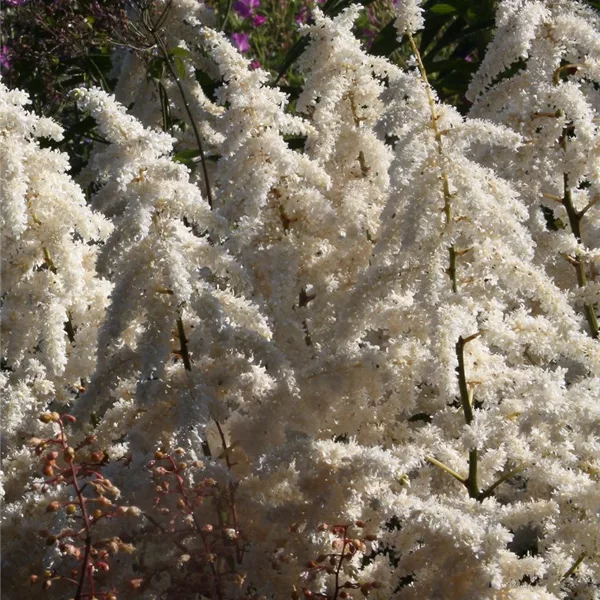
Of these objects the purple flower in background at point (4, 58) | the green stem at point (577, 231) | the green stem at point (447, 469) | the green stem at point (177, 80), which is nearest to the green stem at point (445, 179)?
the green stem at point (447, 469)

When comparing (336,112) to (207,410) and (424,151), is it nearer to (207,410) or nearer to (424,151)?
(424,151)

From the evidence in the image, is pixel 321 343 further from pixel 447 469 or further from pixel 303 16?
pixel 303 16

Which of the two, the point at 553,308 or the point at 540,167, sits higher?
the point at 540,167

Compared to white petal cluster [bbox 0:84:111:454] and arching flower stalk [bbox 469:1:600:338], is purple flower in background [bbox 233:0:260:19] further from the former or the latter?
white petal cluster [bbox 0:84:111:454]

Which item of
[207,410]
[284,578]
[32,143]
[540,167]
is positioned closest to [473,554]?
[284,578]

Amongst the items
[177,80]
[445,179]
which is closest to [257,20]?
[177,80]

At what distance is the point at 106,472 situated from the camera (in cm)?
228

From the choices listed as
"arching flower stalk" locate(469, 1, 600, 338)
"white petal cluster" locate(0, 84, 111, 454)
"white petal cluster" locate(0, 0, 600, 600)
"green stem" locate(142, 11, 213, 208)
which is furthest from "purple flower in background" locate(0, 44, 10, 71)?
"arching flower stalk" locate(469, 1, 600, 338)

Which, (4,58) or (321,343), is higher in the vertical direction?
(321,343)

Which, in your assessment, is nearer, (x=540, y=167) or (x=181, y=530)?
(x=181, y=530)

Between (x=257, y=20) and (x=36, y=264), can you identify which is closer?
(x=36, y=264)

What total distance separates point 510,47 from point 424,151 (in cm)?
52

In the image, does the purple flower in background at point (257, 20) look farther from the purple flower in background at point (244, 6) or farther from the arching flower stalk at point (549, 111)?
the arching flower stalk at point (549, 111)

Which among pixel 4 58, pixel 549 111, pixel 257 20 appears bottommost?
pixel 4 58
